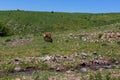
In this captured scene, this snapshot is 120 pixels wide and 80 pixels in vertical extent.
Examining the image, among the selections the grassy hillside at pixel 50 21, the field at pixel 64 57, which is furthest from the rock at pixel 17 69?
the grassy hillside at pixel 50 21

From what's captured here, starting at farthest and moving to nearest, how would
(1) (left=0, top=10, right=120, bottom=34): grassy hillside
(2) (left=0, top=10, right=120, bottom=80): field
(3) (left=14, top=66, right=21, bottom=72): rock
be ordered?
(1) (left=0, top=10, right=120, bottom=34): grassy hillside < (3) (left=14, top=66, right=21, bottom=72): rock < (2) (left=0, top=10, right=120, bottom=80): field

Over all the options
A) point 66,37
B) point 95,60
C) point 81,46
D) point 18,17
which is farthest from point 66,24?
point 95,60

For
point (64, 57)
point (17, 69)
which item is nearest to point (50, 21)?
point (64, 57)

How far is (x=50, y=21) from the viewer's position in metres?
69.9

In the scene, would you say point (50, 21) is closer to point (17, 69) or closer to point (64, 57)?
point (64, 57)

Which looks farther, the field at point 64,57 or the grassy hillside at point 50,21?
the grassy hillside at point 50,21

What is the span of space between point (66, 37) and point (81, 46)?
6299 millimetres

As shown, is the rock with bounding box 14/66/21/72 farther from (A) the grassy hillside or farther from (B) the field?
(A) the grassy hillside

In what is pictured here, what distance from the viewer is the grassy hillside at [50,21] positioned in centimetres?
6644

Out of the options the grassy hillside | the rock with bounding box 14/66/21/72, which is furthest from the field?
the grassy hillside

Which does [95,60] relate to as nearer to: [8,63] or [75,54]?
[75,54]

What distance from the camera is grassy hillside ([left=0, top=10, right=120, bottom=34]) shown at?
6644cm

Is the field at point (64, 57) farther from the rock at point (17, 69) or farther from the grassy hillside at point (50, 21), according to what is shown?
the grassy hillside at point (50, 21)

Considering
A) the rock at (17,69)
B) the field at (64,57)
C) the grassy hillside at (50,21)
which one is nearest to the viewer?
the field at (64,57)
